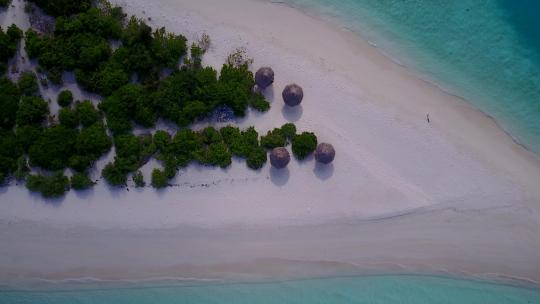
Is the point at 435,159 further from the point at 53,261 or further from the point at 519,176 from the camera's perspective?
the point at 53,261

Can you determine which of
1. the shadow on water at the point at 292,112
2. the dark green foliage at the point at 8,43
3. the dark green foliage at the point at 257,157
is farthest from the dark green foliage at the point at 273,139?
the dark green foliage at the point at 8,43

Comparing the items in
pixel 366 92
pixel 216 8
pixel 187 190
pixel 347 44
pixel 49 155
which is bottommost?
pixel 187 190

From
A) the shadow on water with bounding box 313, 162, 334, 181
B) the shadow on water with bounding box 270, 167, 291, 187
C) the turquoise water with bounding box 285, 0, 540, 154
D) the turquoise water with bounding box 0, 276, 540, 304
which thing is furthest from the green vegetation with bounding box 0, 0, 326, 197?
the turquoise water with bounding box 285, 0, 540, 154

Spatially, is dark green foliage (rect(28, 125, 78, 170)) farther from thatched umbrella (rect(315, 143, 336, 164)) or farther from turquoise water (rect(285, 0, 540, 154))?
turquoise water (rect(285, 0, 540, 154))

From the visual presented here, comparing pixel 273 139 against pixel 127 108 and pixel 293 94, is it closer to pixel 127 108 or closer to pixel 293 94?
pixel 293 94

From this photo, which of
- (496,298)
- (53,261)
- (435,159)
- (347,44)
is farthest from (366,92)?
(53,261)
